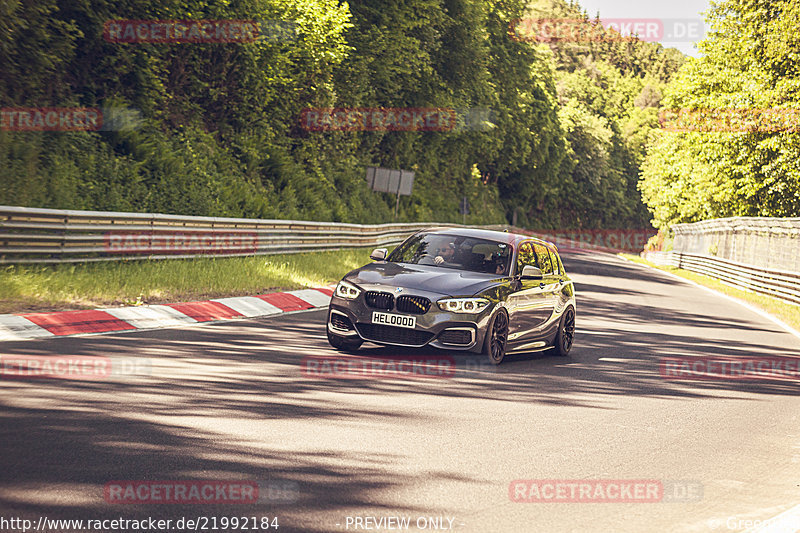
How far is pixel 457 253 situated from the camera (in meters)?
12.2

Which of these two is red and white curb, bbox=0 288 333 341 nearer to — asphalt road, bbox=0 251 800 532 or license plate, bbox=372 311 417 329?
asphalt road, bbox=0 251 800 532

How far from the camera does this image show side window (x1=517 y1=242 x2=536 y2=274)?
12352 mm

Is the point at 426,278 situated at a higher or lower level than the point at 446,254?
lower

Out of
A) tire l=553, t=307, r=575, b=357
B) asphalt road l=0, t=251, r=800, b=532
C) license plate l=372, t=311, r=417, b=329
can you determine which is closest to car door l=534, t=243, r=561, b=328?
tire l=553, t=307, r=575, b=357

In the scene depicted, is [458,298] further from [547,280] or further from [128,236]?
[128,236]

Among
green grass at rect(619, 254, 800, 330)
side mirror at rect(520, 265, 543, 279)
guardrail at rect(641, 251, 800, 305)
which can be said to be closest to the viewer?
side mirror at rect(520, 265, 543, 279)

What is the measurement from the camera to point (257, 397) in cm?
830

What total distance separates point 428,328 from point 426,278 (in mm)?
762

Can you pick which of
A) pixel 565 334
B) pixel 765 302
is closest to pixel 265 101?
pixel 765 302

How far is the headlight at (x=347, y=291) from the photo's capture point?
1107 centimetres

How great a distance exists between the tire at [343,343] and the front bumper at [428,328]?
348 mm

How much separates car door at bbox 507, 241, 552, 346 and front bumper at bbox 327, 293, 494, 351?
0.80 m

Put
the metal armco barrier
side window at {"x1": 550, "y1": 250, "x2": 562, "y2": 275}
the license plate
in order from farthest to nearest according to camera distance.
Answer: the metal armco barrier → side window at {"x1": 550, "y1": 250, "x2": 562, "y2": 275} → the license plate

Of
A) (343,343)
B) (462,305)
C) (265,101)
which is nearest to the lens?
(462,305)
